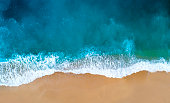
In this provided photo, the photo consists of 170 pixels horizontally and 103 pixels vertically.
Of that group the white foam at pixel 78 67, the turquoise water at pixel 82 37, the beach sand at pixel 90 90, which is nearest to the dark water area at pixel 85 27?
the turquoise water at pixel 82 37

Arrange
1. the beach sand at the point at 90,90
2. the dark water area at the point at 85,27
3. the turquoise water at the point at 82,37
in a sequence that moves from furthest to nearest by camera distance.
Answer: the dark water area at the point at 85,27 → the turquoise water at the point at 82,37 → the beach sand at the point at 90,90

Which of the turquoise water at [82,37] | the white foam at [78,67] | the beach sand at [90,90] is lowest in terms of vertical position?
the beach sand at [90,90]

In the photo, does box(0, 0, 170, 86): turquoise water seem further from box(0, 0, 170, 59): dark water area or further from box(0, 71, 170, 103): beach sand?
box(0, 71, 170, 103): beach sand

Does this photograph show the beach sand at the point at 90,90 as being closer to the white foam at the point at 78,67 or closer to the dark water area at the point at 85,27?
the white foam at the point at 78,67

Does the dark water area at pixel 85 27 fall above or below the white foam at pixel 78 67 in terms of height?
above

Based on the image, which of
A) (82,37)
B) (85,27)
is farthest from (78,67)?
(85,27)

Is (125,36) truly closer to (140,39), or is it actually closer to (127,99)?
(140,39)
